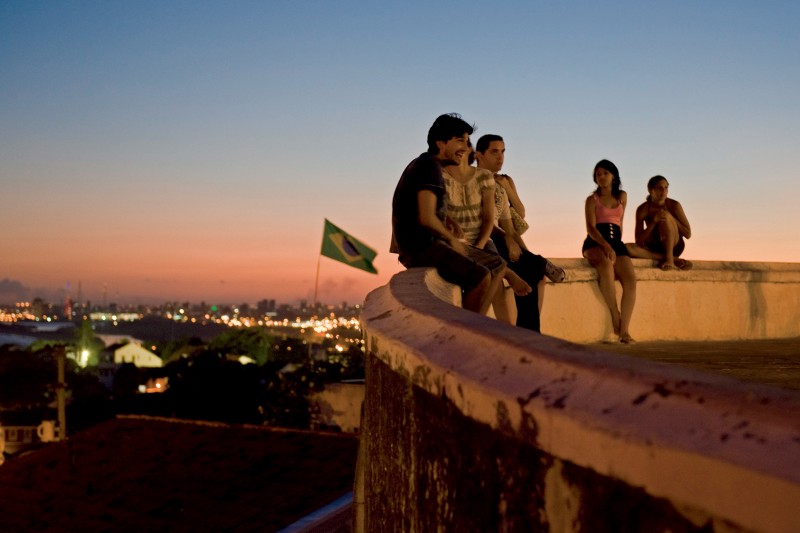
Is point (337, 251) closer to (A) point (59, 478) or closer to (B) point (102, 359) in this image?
(A) point (59, 478)

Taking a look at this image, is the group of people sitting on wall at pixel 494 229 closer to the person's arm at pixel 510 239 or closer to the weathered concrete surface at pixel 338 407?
the person's arm at pixel 510 239

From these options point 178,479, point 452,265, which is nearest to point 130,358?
point 178,479

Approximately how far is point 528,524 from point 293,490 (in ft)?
41.1

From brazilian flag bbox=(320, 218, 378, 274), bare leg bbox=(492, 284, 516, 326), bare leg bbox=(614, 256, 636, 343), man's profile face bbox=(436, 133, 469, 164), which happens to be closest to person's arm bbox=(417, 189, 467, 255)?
man's profile face bbox=(436, 133, 469, 164)

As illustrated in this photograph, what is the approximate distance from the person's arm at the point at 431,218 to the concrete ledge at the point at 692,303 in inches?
107

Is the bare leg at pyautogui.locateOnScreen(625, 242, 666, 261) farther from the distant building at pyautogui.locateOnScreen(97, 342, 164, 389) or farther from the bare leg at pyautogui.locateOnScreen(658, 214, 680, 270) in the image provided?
the distant building at pyautogui.locateOnScreen(97, 342, 164, 389)

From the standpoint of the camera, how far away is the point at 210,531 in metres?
12.8

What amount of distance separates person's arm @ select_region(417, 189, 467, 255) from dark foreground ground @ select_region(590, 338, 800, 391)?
1204 mm

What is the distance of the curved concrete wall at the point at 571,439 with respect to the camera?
50.1 inches

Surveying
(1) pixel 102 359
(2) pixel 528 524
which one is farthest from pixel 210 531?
(1) pixel 102 359

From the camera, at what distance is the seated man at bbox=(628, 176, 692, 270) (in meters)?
9.02

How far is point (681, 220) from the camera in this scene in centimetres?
Answer: 927

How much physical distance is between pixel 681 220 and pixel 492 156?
303 cm

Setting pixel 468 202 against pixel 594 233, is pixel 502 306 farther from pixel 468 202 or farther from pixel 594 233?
pixel 594 233
